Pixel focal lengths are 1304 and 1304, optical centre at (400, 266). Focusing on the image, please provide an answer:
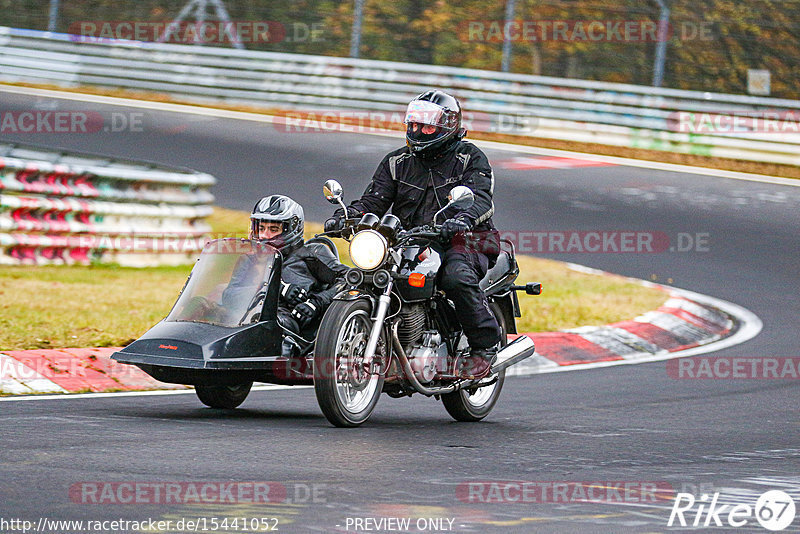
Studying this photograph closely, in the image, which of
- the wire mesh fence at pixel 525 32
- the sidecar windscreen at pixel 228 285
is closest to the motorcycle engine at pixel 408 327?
the sidecar windscreen at pixel 228 285

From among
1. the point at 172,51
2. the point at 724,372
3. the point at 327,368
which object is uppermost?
the point at 172,51

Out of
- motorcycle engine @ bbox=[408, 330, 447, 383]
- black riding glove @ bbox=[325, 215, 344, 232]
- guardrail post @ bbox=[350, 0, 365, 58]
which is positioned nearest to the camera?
motorcycle engine @ bbox=[408, 330, 447, 383]

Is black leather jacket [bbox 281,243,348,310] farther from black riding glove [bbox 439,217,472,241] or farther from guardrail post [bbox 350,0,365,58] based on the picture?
guardrail post [bbox 350,0,365,58]

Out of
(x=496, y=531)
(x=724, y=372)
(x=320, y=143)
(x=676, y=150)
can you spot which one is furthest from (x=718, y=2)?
(x=496, y=531)

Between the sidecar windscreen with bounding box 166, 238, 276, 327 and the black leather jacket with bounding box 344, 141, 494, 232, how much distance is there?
25.8 inches

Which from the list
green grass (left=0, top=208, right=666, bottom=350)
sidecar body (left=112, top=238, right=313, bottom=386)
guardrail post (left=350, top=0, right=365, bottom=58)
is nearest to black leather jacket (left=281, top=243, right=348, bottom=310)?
sidecar body (left=112, top=238, right=313, bottom=386)

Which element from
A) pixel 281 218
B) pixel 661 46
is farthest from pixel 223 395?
pixel 661 46

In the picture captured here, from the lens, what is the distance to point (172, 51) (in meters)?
26.3

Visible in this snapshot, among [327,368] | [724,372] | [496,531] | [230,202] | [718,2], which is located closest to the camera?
[496,531]

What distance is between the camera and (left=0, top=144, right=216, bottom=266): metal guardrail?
1277 centimetres

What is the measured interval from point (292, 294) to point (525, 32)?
19.3 m

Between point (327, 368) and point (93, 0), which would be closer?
point (327, 368)

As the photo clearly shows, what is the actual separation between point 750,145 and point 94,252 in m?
13.3

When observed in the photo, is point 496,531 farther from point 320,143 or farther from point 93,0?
point 93,0
